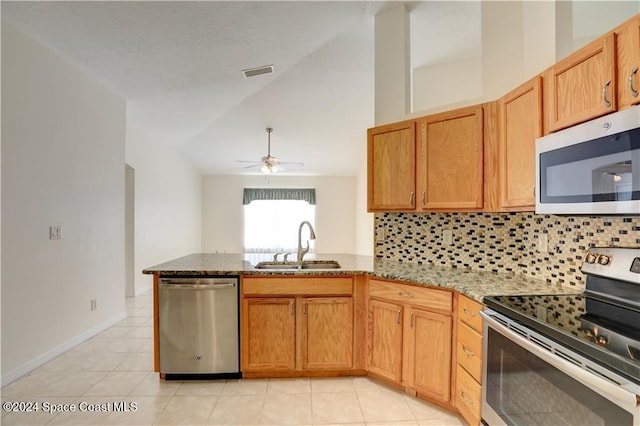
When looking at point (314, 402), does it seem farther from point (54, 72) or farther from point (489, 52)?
point (54, 72)

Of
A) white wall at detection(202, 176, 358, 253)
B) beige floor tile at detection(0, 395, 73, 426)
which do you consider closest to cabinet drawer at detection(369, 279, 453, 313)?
beige floor tile at detection(0, 395, 73, 426)

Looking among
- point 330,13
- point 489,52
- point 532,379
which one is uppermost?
point 330,13

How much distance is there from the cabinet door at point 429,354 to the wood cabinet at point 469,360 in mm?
71

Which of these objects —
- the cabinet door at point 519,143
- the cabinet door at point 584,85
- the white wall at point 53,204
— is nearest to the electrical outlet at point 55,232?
the white wall at point 53,204

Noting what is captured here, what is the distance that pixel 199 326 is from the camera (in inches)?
92.8

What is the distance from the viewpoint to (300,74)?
4027mm

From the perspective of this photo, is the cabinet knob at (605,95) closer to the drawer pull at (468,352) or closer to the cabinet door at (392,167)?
the cabinet door at (392,167)

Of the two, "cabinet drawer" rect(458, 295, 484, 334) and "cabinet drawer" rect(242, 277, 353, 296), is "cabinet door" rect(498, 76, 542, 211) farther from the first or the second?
"cabinet drawer" rect(242, 277, 353, 296)

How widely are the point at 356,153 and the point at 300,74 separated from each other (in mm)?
3203

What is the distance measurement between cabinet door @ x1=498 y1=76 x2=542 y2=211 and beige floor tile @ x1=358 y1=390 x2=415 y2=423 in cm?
142

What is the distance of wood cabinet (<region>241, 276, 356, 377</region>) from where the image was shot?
2352 mm

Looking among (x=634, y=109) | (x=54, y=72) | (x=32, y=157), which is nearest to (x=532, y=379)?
(x=634, y=109)

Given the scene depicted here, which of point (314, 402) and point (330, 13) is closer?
point (314, 402)

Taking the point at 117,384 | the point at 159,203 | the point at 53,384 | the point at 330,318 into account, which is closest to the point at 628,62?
the point at 330,318
